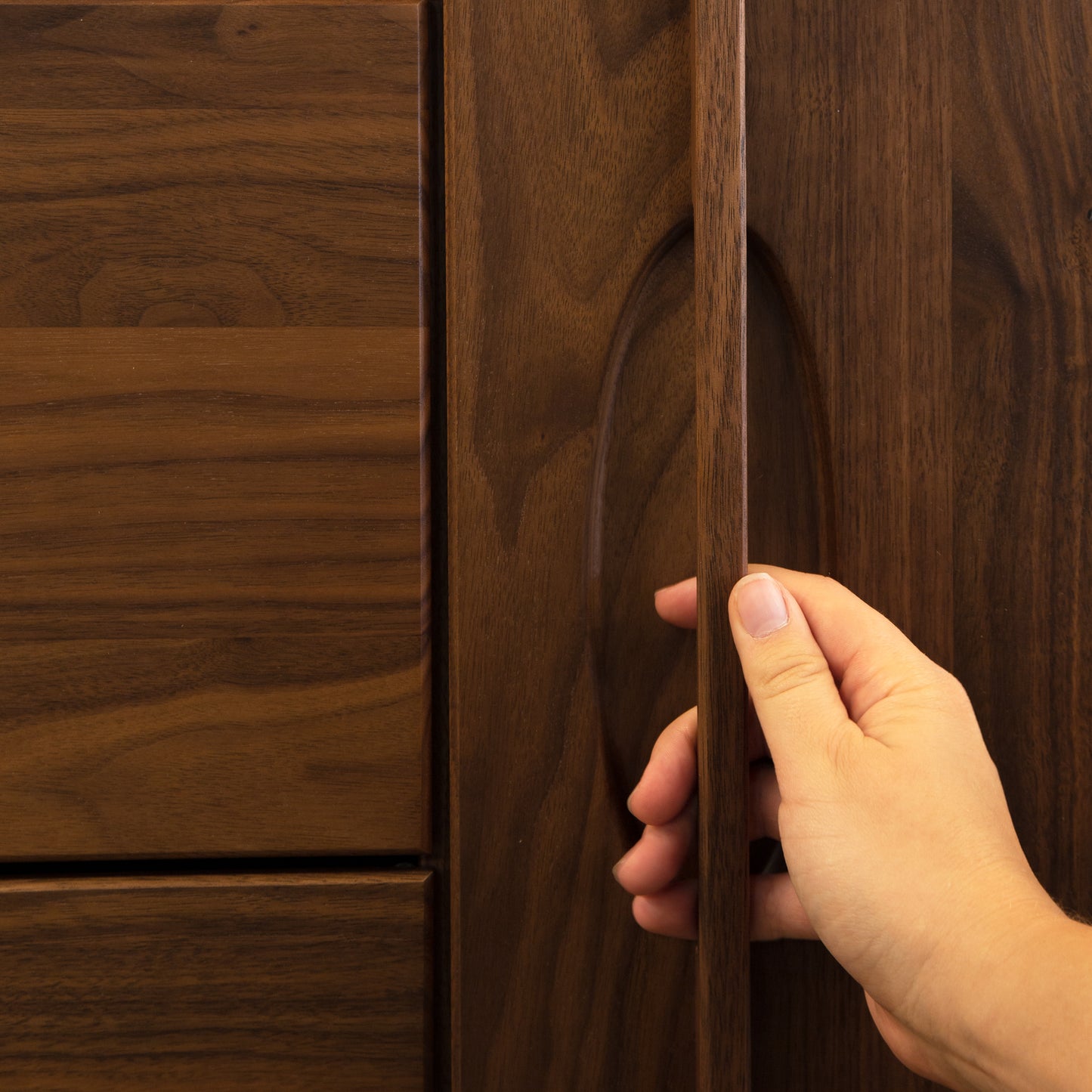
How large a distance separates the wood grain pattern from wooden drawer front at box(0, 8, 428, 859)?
12 centimetres

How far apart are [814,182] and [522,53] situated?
10 cm

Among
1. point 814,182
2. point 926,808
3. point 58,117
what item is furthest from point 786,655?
point 58,117

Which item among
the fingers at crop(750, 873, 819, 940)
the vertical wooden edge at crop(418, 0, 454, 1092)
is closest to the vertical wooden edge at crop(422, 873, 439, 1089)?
the vertical wooden edge at crop(418, 0, 454, 1092)

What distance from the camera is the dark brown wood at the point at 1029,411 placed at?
28cm

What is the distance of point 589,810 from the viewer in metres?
0.27

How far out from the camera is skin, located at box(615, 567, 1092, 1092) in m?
0.20

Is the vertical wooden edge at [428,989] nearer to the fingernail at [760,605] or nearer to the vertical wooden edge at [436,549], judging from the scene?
the vertical wooden edge at [436,549]

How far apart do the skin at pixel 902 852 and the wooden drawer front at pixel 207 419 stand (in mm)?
109

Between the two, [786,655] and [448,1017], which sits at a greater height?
[786,655]

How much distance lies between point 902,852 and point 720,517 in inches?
4.0

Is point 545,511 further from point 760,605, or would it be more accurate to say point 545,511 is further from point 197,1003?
point 197,1003

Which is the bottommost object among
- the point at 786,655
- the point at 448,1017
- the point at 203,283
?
the point at 448,1017

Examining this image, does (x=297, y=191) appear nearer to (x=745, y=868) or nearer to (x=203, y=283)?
(x=203, y=283)

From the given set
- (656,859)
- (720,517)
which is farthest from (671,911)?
(720,517)
